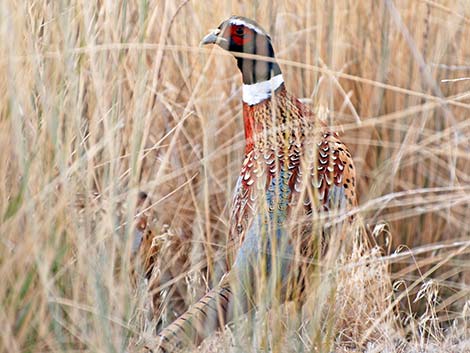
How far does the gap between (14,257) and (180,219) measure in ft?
3.90

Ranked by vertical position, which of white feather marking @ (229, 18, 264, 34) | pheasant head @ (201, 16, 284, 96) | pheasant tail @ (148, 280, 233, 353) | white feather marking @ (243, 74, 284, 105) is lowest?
pheasant tail @ (148, 280, 233, 353)

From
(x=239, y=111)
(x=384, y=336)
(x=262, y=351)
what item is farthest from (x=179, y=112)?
(x=262, y=351)

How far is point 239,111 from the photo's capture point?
11.6 feet

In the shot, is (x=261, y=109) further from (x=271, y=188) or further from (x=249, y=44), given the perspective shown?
(x=271, y=188)

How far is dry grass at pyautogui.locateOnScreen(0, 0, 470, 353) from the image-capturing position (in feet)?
7.00

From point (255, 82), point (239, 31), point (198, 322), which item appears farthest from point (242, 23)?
point (198, 322)

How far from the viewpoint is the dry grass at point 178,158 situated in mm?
2135

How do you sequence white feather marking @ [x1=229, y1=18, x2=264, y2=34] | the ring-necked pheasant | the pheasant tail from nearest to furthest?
the pheasant tail, the ring-necked pheasant, white feather marking @ [x1=229, y1=18, x2=264, y2=34]

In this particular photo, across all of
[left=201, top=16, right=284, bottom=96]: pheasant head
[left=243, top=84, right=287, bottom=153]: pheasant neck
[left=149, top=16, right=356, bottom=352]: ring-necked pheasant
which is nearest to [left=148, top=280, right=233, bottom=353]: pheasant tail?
[left=149, top=16, right=356, bottom=352]: ring-necked pheasant

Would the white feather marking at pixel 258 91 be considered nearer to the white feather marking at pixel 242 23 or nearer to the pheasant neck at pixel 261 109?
the pheasant neck at pixel 261 109

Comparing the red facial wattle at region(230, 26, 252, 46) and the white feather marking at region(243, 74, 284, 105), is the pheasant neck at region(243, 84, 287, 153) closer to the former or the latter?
the white feather marking at region(243, 74, 284, 105)

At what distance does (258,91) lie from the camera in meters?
3.19

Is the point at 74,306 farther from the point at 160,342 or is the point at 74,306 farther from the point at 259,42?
the point at 259,42

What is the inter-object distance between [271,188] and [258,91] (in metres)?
0.50
